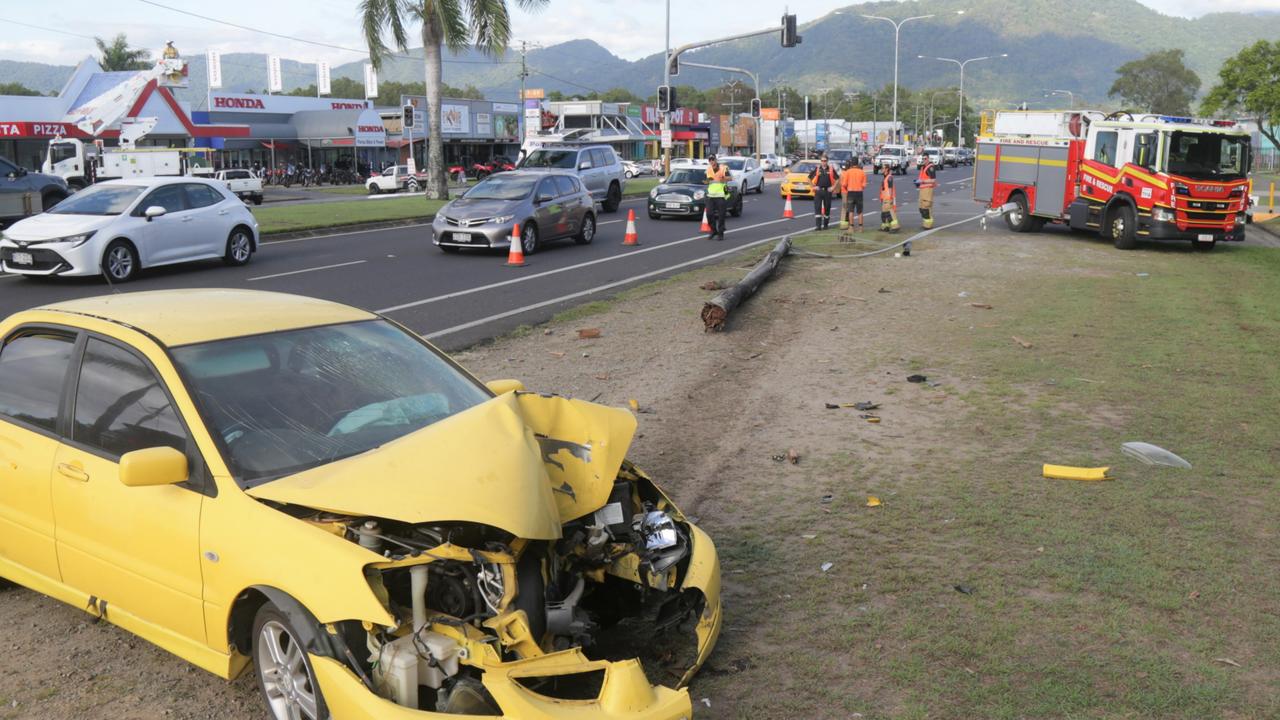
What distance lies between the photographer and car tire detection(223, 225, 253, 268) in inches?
718

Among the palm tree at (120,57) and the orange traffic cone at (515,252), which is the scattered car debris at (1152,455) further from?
the palm tree at (120,57)

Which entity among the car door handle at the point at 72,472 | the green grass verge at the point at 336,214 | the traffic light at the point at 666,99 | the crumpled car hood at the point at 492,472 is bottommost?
the green grass verge at the point at 336,214

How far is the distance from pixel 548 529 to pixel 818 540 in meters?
2.46

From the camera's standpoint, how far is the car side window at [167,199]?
1672cm

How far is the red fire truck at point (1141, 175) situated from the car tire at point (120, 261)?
59.2ft

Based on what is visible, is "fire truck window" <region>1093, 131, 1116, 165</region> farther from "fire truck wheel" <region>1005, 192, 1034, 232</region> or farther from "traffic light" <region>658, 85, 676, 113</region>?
"traffic light" <region>658, 85, 676, 113</region>

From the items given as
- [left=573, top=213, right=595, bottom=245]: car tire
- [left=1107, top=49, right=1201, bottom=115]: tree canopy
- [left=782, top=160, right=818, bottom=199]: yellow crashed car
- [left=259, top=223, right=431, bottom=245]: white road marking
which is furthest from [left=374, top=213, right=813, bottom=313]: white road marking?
[left=1107, top=49, right=1201, bottom=115]: tree canopy

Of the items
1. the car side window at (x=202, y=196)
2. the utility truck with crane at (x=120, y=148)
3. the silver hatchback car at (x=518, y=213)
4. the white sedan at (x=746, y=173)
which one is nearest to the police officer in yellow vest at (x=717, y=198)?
the silver hatchback car at (x=518, y=213)

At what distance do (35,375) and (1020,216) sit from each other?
80.2 ft

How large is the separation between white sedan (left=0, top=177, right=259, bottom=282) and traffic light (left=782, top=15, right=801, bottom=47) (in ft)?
74.7

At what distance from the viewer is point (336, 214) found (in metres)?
30.1

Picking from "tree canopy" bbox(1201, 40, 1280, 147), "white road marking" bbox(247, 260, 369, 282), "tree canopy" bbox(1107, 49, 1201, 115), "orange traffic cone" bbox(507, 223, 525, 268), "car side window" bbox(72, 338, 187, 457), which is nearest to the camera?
"car side window" bbox(72, 338, 187, 457)

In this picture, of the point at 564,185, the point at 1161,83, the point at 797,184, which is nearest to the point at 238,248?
the point at 564,185

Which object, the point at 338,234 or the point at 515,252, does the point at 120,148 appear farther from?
the point at 515,252
